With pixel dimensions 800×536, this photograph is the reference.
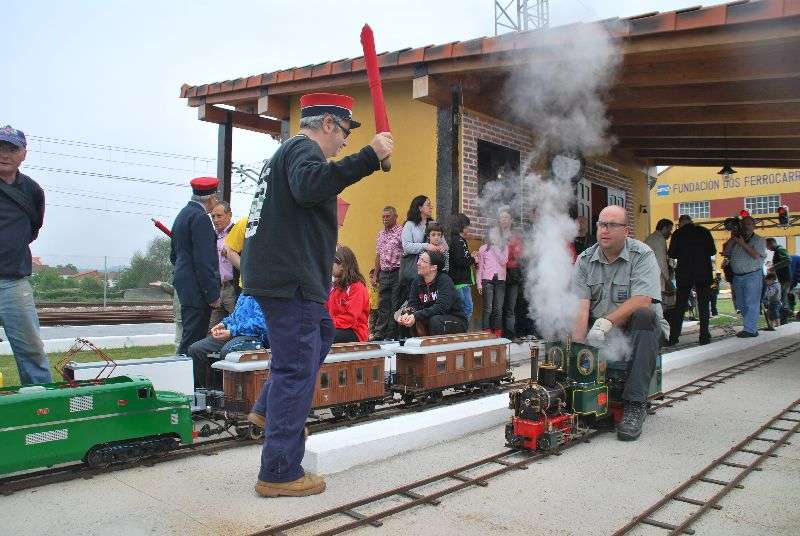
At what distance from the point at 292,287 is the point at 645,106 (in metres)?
7.34

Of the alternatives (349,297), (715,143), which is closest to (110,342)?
(349,297)

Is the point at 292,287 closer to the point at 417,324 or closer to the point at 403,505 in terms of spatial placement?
the point at 403,505

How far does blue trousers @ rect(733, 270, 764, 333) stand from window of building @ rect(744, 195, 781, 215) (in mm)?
39595

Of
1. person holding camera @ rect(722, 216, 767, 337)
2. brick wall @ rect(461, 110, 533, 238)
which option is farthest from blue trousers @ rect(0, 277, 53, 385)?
person holding camera @ rect(722, 216, 767, 337)

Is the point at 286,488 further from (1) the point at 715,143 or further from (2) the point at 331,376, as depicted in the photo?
(1) the point at 715,143

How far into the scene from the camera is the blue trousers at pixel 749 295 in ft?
32.6

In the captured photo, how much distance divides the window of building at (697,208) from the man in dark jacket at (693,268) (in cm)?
4254

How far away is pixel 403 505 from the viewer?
3.06 meters

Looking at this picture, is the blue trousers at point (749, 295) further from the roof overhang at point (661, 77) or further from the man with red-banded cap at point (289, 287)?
the man with red-banded cap at point (289, 287)

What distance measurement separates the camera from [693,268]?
961cm

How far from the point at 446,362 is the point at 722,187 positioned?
48565mm

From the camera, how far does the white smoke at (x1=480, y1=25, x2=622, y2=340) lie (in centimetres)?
599

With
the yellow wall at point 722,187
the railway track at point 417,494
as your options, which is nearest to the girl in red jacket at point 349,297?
the railway track at point 417,494

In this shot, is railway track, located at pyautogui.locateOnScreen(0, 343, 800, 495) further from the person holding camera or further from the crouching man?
the person holding camera
